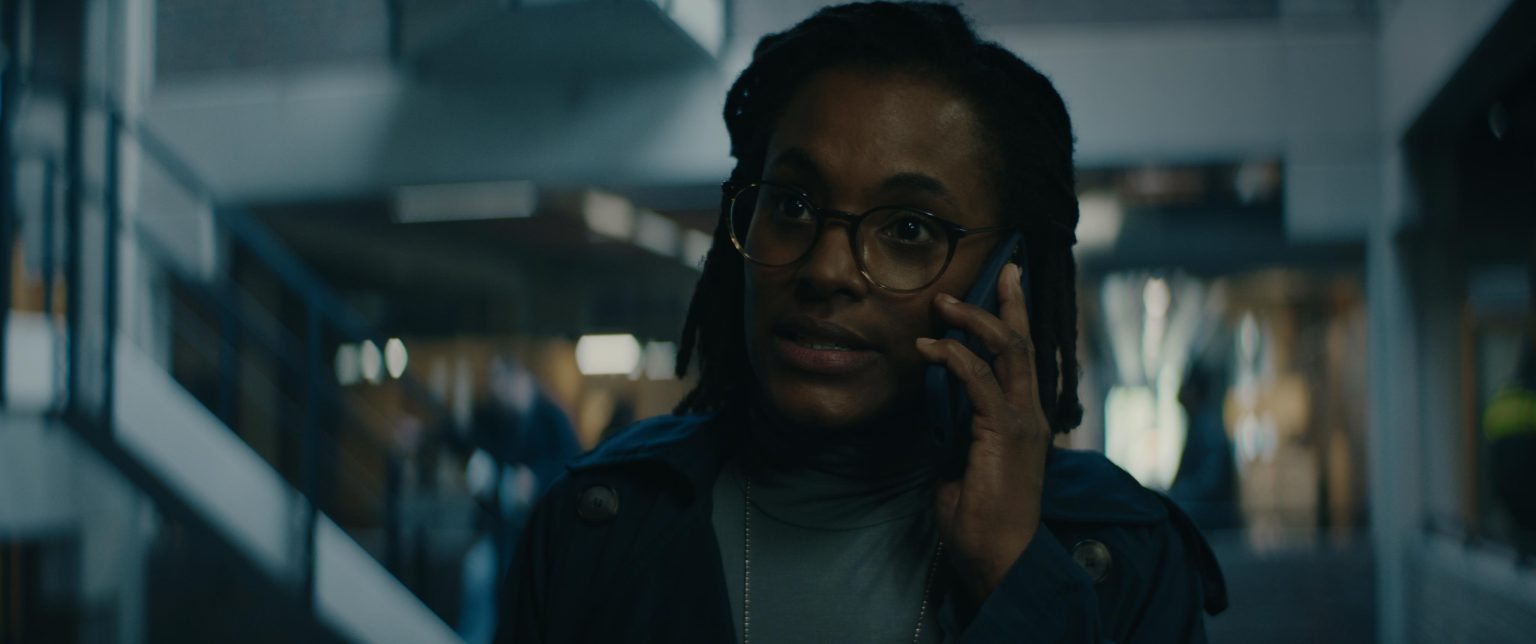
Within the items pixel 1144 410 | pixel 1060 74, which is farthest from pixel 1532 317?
pixel 1144 410

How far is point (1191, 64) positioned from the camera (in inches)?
252

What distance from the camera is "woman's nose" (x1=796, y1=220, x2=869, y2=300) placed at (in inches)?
49.3

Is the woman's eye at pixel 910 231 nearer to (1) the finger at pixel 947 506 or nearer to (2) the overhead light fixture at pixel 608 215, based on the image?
(1) the finger at pixel 947 506

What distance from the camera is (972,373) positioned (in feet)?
3.99

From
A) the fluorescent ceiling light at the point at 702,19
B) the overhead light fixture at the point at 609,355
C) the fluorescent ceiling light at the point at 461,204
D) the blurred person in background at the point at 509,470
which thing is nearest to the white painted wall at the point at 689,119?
the fluorescent ceiling light at the point at 702,19

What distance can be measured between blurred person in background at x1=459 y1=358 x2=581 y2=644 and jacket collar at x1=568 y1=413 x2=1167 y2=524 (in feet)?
12.9

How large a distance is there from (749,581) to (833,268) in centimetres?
37

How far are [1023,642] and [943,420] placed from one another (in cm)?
24

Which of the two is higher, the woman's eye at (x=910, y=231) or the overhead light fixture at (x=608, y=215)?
the overhead light fixture at (x=608, y=215)

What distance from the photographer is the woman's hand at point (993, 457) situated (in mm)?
1207

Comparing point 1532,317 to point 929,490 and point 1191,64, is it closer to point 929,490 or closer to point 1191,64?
point 1191,64

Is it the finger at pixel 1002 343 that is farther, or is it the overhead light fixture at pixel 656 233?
the overhead light fixture at pixel 656 233

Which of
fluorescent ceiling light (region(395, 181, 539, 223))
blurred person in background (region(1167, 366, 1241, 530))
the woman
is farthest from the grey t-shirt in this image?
blurred person in background (region(1167, 366, 1241, 530))

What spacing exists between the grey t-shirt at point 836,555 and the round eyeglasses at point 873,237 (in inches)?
8.8
